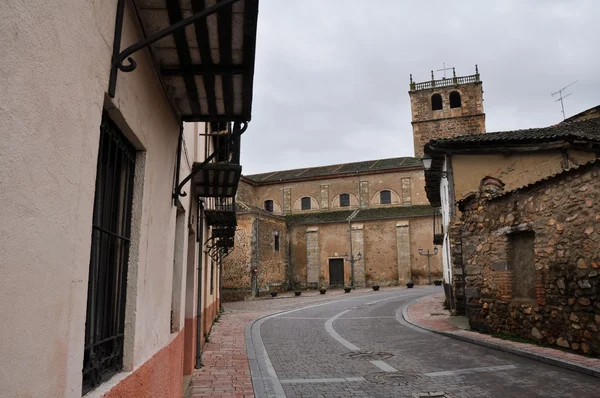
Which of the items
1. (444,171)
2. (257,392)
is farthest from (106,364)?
(444,171)

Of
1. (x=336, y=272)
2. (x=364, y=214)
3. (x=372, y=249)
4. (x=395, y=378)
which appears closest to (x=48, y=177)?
(x=395, y=378)

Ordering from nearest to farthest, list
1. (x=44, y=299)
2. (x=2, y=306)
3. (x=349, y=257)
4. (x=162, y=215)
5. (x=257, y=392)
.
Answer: (x=2, y=306) → (x=44, y=299) → (x=162, y=215) → (x=257, y=392) → (x=349, y=257)

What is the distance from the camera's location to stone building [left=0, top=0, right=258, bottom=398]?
5.07 feet

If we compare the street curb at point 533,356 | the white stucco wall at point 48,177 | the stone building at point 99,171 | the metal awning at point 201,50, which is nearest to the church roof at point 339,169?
the street curb at point 533,356

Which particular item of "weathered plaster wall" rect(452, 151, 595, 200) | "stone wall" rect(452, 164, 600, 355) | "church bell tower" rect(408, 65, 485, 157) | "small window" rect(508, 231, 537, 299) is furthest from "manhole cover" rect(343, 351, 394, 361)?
"church bell tower" rect(408, 65, 485, 157)

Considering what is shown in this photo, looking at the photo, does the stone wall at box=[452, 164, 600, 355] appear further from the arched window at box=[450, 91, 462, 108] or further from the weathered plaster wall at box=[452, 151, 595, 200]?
the arched window at box=[450, 91, 462, 108]

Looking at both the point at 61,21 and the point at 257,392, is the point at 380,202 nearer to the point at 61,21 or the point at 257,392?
the point at 257,392

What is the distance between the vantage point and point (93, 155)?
87.5 inches

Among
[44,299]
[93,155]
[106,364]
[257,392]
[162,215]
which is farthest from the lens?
[257,392]

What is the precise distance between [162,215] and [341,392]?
13.0 feet

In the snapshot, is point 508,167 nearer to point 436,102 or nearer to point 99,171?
point 99,171

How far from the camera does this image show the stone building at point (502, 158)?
14.7m

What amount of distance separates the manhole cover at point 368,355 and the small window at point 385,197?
33167mm

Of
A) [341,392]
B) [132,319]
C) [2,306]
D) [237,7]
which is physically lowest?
[341,392]
